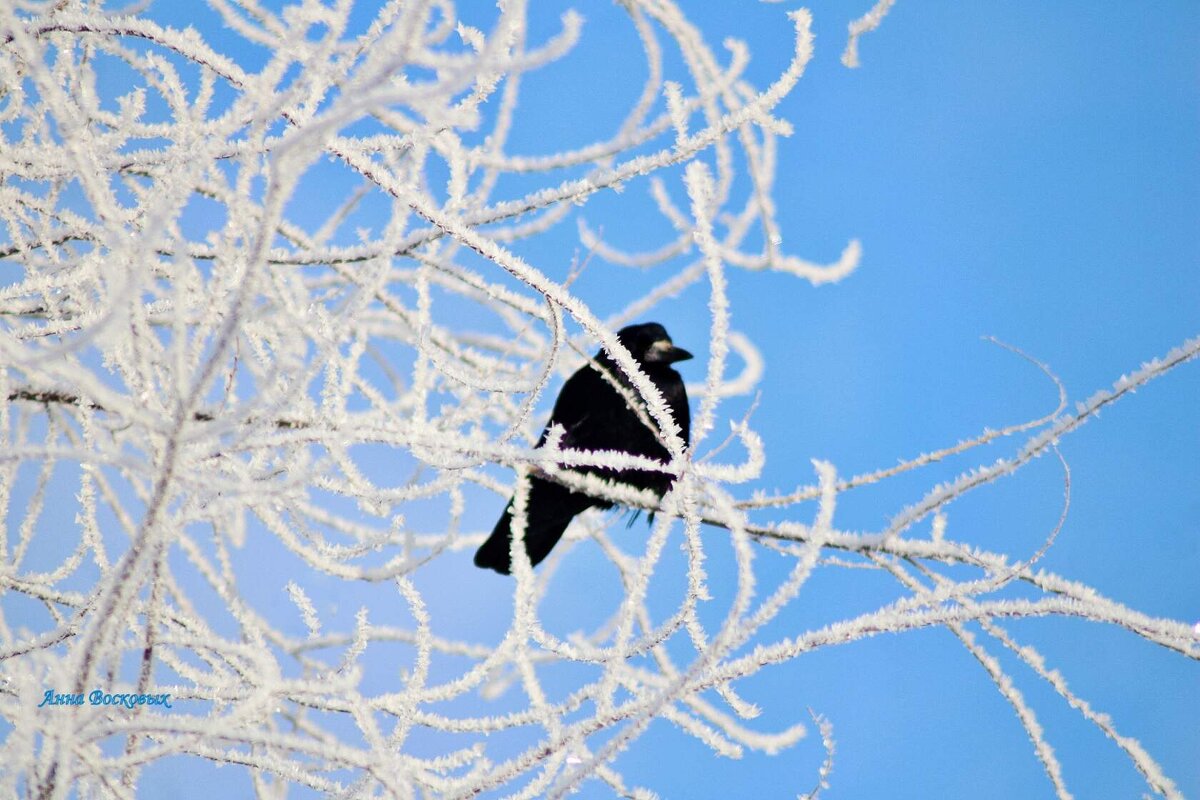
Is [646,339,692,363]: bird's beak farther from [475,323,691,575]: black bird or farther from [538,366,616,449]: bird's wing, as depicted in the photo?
[538,366,616,449]: bird's wing

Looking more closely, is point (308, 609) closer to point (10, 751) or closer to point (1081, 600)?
point (10, 751)

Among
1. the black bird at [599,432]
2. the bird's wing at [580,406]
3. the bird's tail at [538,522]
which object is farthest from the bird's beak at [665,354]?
the bird's tail at [538,522]

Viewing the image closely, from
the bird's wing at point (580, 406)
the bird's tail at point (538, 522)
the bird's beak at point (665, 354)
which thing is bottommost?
the bird's tail at point (538, 522)

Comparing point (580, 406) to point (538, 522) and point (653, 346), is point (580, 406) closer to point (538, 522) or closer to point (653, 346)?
point (653, 346)

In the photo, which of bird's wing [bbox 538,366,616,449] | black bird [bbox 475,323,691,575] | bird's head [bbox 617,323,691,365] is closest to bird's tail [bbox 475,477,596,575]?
black bird [bbox 475,323,691,575]

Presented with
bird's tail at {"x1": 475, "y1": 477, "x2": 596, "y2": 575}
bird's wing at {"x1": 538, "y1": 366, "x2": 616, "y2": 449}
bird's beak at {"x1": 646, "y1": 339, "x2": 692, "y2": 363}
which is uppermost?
bird's beak at {"x1": 646, "y1": 339, "x2": 692, "y2": 363}

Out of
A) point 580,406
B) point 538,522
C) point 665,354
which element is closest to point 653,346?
point 665,354

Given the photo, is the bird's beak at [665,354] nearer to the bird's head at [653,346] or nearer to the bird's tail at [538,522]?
the bird's head at [653,346]
